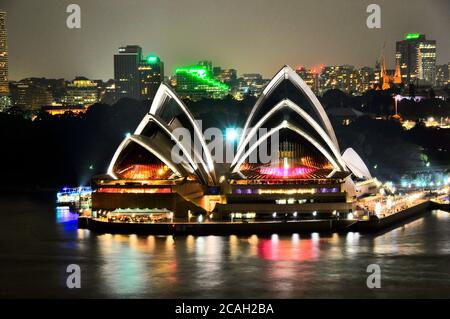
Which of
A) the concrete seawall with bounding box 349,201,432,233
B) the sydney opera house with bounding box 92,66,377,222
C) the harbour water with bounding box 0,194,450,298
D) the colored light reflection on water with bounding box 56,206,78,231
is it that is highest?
the sydney opera house with bounding box 92,66,377,222

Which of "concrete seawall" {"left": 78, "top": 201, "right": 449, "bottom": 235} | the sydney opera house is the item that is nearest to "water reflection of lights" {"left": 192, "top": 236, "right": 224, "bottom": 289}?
"concrete seawall" {"left": 78, "top": 201, "right": 449, "bottom": 235}

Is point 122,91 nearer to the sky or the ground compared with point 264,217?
nearer to the sky

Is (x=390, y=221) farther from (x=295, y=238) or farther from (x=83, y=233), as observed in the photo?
(x=83, y=233)

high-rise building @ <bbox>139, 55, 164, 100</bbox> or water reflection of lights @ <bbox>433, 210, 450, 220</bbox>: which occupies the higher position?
high-rise building @ <bbox>139, 55, 164, 100</bbox>

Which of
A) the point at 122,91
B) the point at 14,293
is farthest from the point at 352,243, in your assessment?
the point at 122,91

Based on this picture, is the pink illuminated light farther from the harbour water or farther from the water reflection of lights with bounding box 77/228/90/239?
the water reflection of lights with bounding box 77/228/90/239
